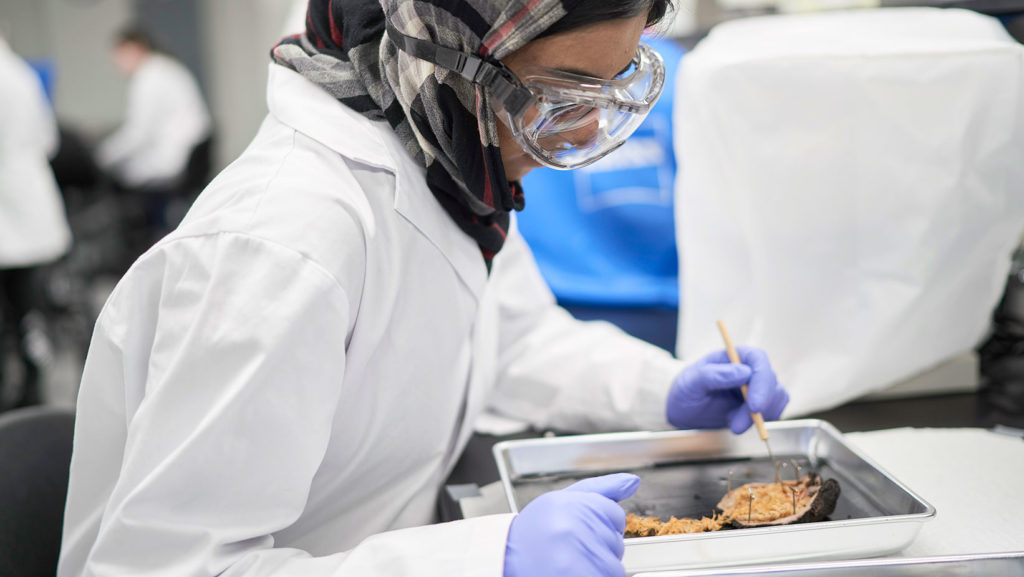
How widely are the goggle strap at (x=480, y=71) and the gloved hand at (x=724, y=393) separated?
1.76 feet

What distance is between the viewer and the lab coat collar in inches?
37.8

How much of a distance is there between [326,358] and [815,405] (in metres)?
0.88

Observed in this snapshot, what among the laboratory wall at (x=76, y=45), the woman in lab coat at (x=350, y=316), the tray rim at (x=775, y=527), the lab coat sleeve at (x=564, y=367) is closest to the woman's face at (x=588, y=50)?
the woman in lab coat at (x=350, y=316)

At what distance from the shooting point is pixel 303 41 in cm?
108

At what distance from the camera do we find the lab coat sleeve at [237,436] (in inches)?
30.8

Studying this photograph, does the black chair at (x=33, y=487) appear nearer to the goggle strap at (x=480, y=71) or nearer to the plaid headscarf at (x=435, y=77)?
the plaid headscarf at (x=435, y=77)

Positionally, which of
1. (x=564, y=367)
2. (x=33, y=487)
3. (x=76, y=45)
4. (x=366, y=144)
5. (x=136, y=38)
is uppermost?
(x=366, y=144)

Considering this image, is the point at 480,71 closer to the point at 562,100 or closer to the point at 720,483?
the point at 562,100

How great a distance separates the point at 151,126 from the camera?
5773 millimetres

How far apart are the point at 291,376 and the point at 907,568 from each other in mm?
612

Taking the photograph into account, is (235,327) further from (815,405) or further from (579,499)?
(815,405)

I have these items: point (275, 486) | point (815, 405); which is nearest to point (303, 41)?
point (275, 486)

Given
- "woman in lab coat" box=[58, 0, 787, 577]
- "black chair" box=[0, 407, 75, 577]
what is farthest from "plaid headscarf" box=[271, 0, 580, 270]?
"black chair" box=[0, 407, 75, 577]

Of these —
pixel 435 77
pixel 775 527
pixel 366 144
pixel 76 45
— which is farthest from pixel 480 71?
pixel 76 45
